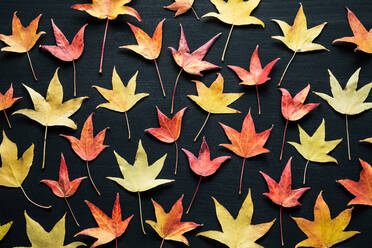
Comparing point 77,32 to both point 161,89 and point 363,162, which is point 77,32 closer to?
point 161,89

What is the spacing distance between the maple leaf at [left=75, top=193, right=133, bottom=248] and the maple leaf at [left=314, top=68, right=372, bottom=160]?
1.28ft

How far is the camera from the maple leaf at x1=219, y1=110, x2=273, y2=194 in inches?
26.8

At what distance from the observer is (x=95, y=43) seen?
0.72 m

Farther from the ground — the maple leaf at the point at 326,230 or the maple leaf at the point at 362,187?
the maple leaf at the point at 362,187

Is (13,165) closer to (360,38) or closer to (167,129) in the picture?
(167,129)

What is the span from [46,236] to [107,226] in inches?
4.0

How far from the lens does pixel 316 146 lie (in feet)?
2.23

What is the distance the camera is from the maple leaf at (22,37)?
718mm

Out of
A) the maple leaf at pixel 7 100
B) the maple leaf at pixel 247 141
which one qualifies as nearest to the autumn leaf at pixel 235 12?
the maple leaf at pixel 247 141

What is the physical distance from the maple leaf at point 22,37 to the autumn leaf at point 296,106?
44 cm

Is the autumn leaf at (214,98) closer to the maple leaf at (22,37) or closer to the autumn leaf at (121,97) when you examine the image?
the autumn leaf at (121,97)

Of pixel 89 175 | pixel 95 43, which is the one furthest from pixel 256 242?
pixel 95 43

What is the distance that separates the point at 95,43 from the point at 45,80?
0.11 m

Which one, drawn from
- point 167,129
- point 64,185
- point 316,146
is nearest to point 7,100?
point 64,185
